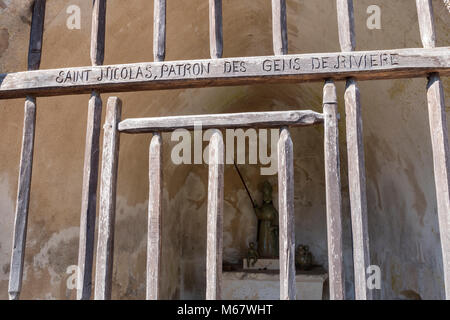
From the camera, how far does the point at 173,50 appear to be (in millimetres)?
3477

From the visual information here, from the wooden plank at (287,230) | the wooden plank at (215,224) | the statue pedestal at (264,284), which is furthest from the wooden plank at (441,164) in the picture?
the statue pedestal at (264,284)

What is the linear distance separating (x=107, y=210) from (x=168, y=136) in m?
2.34

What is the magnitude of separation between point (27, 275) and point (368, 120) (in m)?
2.73

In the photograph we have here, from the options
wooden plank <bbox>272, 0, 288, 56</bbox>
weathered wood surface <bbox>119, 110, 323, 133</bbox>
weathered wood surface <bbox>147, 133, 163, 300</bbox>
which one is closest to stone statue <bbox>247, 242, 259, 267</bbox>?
weathered wood surface <bbox>147, 133, 163, 300</bbox>

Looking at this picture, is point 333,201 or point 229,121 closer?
point 333,201

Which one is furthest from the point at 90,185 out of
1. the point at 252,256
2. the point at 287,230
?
the point at 252,256

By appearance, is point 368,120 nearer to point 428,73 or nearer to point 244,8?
point 244,8

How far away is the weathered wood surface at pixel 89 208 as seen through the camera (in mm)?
1927

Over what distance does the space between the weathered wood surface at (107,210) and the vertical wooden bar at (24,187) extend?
1.10 ft

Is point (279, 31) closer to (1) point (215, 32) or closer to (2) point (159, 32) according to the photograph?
(1) point (215, 32)

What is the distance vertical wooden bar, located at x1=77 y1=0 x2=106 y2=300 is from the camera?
6.33 feet

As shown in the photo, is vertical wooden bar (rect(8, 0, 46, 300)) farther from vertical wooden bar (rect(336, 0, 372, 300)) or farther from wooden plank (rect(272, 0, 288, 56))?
vertical wooden bar (rect(336, 0, 372, 300))

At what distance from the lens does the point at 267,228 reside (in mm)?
5457

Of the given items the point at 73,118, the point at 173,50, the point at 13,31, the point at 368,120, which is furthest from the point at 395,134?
the point at 13,31
